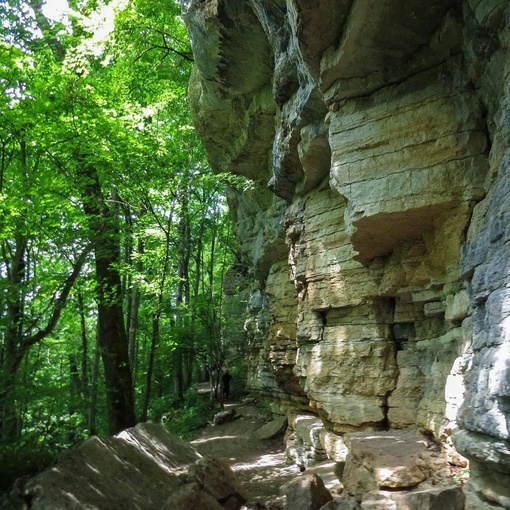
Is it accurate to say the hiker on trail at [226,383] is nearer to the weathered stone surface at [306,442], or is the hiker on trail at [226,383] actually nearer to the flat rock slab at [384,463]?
the weathered stone surface at [306,442]

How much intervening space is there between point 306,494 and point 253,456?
6.39 m

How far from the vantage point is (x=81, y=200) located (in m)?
10.8

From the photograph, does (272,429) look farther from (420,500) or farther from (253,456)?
(420,500)

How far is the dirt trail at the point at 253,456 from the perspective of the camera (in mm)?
7977

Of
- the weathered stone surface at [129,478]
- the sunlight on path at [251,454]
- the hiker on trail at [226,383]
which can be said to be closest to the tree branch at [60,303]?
the weathered stone surface at [129,478]

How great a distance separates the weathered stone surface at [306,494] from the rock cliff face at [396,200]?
1.64 metres

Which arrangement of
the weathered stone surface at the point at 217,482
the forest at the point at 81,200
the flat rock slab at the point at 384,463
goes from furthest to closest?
the forest at the point at 81,200, the weathered stone surface at the point at 217,482, the flat rock slab at the point at 384,463

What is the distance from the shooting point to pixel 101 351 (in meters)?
11.2

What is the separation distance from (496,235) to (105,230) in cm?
905

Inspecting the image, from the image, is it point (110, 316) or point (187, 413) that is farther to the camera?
point (187, 413)

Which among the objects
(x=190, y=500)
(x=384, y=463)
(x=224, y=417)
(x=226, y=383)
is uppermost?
(x=226, y=383)

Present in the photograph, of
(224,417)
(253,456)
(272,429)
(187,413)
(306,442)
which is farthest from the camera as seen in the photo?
(187,413)

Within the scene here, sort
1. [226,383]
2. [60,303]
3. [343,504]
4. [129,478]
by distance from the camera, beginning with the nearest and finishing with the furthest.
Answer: [343,504]
[129,478]
[60,303]
[226,383]

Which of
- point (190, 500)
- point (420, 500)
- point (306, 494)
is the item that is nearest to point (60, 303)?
point (190, 500)
